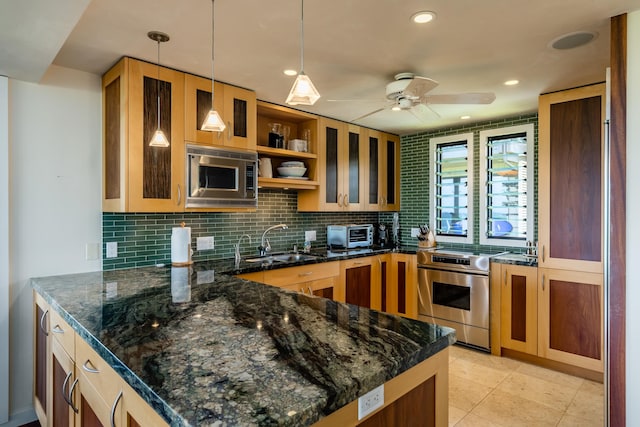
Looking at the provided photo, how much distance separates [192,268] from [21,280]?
1077 mm

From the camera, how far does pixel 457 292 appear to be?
3.85m

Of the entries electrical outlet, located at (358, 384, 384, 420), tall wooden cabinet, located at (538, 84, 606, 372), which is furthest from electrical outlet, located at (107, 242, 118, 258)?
tall wooden cabinet, located at (538, 84, 606, 372)

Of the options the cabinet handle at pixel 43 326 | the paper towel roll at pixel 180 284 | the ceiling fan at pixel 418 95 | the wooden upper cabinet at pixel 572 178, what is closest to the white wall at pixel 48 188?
the cabinet handle at pixel 43 326

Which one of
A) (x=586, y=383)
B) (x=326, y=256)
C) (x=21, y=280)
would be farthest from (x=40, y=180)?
(x=586, y=383)

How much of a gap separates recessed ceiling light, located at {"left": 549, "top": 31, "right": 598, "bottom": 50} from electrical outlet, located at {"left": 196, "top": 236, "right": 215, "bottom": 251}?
9.66 feet

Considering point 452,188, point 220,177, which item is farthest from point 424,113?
point 220,177

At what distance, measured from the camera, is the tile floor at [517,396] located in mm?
2477

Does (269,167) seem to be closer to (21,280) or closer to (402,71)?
(402,71)

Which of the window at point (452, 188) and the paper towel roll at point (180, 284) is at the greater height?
the window at point (452, 188)

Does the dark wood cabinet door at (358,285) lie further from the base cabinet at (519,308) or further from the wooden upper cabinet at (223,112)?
the wooden upper cabinet at (223,112)

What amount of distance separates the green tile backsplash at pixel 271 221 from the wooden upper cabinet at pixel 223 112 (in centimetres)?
74

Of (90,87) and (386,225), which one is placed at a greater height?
(90,87)

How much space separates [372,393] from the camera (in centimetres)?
102

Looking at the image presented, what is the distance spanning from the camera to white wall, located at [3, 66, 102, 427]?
2457 millimetres
